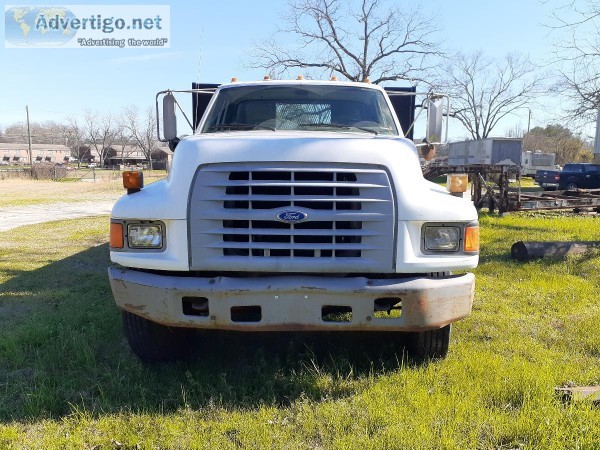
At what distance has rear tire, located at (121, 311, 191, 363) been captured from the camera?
11.5 feet

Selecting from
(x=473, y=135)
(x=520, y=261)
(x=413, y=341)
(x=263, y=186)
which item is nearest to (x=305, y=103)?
(x=263, y=186)

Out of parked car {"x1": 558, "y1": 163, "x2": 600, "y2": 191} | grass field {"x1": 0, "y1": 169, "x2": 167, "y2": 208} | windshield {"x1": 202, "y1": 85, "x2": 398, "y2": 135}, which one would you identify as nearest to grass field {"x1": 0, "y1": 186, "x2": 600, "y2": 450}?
windshield {"x1": 202, "y1": 85, "x2": 398, "y2": 135}

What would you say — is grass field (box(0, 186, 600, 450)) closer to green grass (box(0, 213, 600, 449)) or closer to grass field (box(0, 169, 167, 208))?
green grass (box(0, 213, 600, 449))

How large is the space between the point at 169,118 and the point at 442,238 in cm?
304

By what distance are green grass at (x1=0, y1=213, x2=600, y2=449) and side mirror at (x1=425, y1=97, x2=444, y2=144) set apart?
1.80 m

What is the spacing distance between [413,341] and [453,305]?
68cm

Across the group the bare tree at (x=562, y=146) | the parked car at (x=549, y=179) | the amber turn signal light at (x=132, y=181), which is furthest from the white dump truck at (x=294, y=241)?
the bare tree at (x=562, y=146)

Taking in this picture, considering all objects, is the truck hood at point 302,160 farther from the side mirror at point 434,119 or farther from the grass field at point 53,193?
the grass field at point 53,193

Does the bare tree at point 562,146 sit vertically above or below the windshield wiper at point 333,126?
above

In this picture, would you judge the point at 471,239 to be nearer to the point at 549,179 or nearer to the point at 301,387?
the point at 301,387

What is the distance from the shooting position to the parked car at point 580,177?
27344 mm

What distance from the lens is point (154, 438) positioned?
2693 millimetres

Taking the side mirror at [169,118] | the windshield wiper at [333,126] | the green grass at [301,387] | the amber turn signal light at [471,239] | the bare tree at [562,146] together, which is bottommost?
the green grass at [301,387]

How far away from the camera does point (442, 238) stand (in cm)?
309
